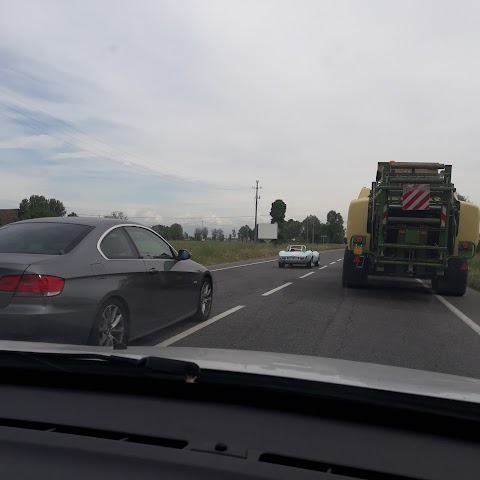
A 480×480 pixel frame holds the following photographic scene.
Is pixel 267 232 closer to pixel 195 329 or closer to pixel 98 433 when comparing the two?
→ pixel 195 329

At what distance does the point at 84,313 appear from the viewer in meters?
4.42

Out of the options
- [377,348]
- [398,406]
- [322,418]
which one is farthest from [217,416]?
[377,348]

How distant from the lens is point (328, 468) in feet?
6.10

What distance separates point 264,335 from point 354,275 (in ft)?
22.0

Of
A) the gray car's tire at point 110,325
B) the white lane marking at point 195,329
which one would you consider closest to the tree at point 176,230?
the white lane marking at point 195,329

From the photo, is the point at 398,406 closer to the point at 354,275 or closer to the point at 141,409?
the point at 141,409

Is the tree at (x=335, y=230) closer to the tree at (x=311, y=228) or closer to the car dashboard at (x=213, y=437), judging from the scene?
the tree at (x=311, y=228)

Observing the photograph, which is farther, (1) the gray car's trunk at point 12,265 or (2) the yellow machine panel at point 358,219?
(2) the yellow machine panel at point 358,219

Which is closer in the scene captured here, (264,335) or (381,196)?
(264,335)

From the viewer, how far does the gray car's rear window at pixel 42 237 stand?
4.63m

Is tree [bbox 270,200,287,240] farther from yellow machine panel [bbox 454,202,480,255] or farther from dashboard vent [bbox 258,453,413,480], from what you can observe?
dashboard vent [bbox 258,453,413,480]

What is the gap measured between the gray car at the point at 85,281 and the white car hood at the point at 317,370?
122cm

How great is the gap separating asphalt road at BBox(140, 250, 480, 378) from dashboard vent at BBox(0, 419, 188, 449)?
385 centimetres

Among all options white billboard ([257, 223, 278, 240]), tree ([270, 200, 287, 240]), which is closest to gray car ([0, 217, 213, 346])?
white billboard ([257, 223, 278, 240])
